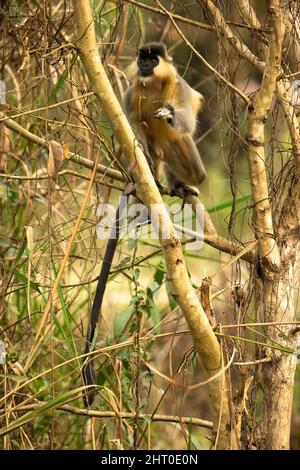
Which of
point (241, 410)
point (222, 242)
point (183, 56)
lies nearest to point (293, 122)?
point (222, 242)

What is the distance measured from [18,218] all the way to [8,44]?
0.93m

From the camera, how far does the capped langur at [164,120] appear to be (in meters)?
4.11

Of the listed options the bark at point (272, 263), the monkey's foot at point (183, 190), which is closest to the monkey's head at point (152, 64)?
the monkey's foot at point (183, 190)

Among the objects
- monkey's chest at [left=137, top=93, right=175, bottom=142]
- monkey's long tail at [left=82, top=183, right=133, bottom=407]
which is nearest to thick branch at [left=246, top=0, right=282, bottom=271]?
monkey's long tail at [left=82, top=183, right=133, bottom=407]

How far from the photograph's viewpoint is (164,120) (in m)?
4.04

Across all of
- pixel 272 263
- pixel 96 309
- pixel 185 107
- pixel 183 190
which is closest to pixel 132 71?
pixel 185 107

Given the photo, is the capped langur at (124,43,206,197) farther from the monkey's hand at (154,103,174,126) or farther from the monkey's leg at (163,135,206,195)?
the monkey's hand at (154,103,174,126)

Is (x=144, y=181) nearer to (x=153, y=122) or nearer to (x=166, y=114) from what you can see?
(x=166, y=114)

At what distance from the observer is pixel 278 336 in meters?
2.73

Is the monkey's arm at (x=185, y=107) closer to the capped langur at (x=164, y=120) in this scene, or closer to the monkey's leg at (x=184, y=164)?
the capped langur at (x=164, y=120)

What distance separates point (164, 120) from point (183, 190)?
456 mm

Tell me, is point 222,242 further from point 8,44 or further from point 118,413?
point 8,44

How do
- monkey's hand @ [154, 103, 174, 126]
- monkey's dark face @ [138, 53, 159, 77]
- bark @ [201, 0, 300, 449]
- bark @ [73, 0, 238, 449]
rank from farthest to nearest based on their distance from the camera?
monkey's dark face @ [138, 53, 159, 77], monkey's hand @ [154, 103, 174, 126], bark @ [201, 0, 300, 449], bark @ [73, 0, 238, 449]

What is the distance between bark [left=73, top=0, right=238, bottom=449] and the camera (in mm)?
2295
